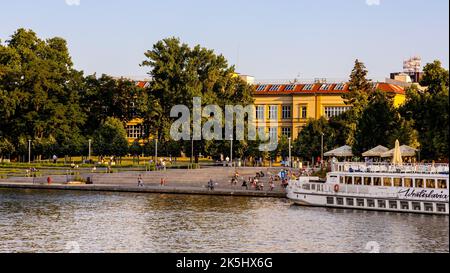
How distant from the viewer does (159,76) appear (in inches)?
5034

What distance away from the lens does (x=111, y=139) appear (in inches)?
5118

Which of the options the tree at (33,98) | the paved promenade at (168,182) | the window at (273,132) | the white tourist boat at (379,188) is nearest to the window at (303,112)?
the window at (273,132)

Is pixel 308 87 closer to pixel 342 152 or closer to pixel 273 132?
pixel 273 132

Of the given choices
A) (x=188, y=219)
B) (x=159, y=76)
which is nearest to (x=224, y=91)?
(x=159, y=76)

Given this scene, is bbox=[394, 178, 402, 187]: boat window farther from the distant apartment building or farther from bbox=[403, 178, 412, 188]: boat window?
the distant apartment building


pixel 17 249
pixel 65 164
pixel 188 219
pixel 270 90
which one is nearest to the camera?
pixel 17 249

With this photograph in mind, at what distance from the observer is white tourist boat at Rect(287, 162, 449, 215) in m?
69.2

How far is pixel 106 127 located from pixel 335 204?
61.6 meters

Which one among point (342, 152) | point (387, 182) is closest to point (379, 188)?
point (387, 182)

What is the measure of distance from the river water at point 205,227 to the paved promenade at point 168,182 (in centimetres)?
834

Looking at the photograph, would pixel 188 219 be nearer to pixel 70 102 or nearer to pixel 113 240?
pixel 113 240

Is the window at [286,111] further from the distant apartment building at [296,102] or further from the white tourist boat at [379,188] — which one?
the white tourist boat at [379,188]
